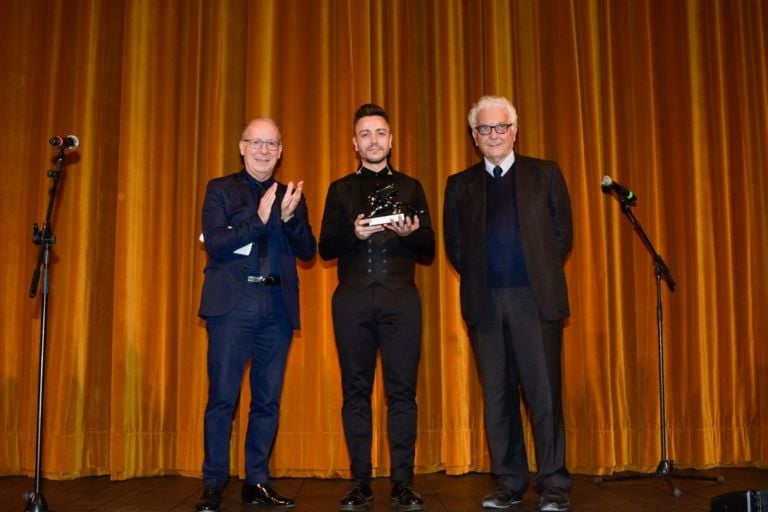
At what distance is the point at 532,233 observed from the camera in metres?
3.44

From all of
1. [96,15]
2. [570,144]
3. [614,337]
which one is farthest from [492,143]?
[96,15]

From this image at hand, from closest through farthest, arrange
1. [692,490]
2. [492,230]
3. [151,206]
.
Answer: [492,230] < [692,490] < [151,206]

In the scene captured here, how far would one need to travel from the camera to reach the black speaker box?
239cm

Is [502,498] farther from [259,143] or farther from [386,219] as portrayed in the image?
[259,143]

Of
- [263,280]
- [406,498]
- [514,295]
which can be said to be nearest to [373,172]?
[263,280]

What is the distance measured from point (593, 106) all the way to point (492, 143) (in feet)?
5.42

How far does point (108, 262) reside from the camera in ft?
15.7

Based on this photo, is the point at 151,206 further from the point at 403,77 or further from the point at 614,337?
the point at 614,337

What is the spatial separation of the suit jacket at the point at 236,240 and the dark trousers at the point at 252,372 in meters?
0.06

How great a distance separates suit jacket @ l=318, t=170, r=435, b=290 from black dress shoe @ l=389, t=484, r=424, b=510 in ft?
2.98

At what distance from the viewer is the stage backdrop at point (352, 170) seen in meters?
4.61

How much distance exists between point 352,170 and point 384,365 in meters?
1.67

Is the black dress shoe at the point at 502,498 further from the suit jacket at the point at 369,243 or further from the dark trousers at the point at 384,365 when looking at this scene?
the suit jacket at the point at 369,243

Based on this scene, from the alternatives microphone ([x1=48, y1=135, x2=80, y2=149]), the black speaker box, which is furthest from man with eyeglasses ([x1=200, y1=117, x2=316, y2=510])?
the black speaker box
